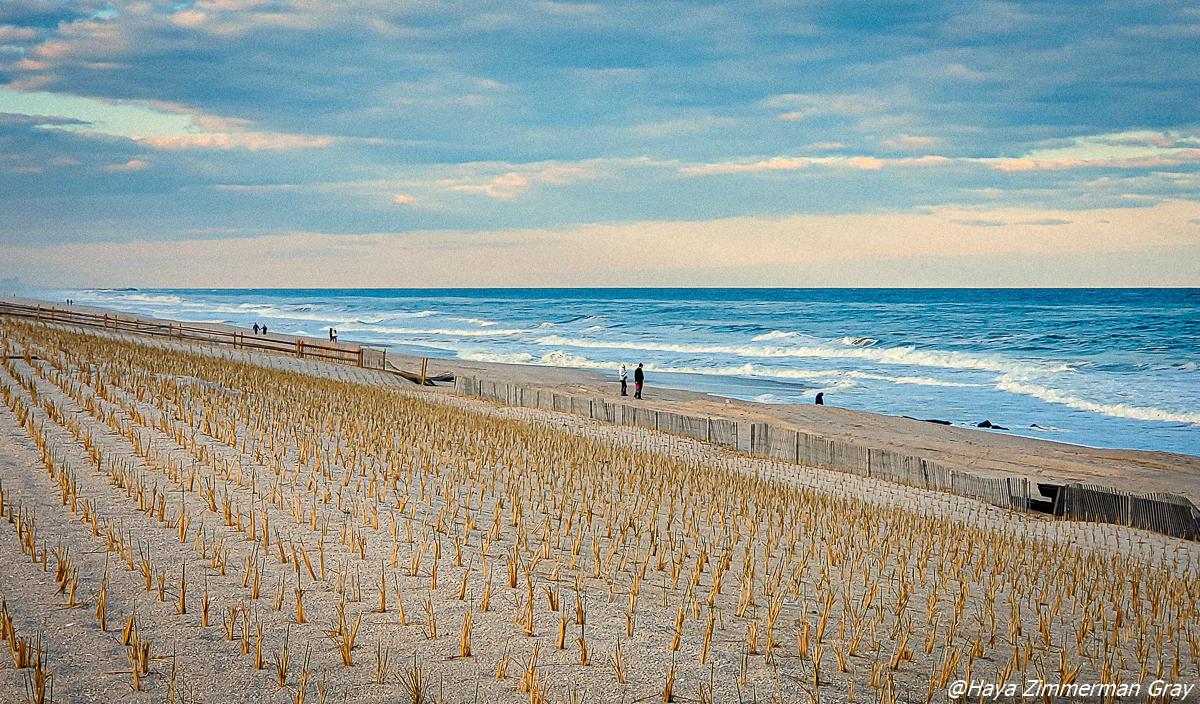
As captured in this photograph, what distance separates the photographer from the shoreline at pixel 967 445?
70.0ft

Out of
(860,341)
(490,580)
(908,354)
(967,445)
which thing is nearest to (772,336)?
(860,341)

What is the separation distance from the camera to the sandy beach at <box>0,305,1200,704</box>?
5.99m

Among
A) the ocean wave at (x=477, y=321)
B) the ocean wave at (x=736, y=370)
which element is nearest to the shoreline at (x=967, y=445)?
the ocean wave at (x=736, y=370)

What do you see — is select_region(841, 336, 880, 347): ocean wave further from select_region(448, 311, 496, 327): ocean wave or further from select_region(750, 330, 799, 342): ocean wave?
select_region(448, 311, 496, 327): ocean wave

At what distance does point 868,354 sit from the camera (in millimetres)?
59125

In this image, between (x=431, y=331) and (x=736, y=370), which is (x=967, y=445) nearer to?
(x=736, y=370)

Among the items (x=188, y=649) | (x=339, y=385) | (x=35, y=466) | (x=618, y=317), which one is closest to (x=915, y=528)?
(x=188, y=649)

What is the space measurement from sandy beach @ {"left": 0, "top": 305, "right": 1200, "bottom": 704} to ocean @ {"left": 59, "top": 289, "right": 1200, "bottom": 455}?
822 inches

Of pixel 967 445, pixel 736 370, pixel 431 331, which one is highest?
pixel 431 331

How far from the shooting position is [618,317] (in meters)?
99.1

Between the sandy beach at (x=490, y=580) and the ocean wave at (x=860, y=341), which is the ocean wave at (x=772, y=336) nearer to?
the ocean wave at (x=860, y=341)

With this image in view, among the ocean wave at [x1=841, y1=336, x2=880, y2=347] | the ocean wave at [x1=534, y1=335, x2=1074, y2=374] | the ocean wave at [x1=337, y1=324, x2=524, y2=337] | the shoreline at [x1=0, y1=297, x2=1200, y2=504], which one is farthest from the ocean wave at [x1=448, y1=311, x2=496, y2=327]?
the shoreline at [x1=0, y1=297, x2=1200, y2=504]

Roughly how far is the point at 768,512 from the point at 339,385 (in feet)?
43.9

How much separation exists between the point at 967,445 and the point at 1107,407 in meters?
12.6
